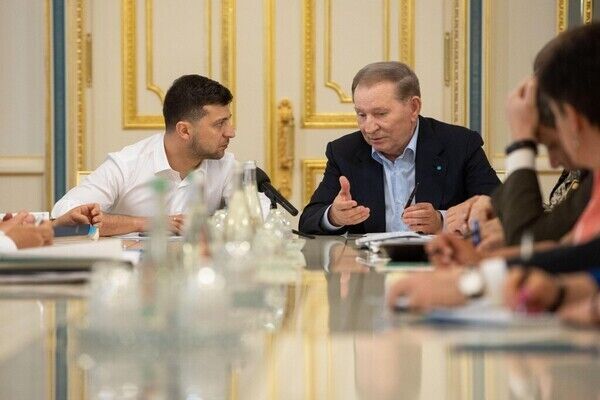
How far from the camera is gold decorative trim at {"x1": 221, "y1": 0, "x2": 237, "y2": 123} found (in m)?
5.58

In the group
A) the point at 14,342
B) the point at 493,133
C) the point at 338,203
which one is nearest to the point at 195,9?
the point at 493,133

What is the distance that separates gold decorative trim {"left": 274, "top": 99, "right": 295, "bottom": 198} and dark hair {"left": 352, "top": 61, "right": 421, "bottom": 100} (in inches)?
55.4

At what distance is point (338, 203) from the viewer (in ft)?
11.8

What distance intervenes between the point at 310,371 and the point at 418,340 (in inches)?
6.5

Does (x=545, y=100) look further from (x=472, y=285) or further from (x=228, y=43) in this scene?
(x=228, y=43)

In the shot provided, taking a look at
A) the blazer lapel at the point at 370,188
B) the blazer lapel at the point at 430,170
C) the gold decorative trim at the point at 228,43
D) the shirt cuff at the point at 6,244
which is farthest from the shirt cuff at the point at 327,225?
the gold decorative trim at the point at 228,43

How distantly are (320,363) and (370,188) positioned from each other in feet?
9.17

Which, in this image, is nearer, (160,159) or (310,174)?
(160,159)

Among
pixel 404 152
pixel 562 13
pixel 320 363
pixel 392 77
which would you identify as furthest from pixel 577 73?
pixel 562 13

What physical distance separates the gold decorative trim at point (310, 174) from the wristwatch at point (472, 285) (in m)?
4.21

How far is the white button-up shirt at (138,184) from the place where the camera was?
4125 mm

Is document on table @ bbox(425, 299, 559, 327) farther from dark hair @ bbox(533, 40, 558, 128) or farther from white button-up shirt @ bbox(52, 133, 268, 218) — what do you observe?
white button-up shirt @ bbox(52, 133, 268, 218)

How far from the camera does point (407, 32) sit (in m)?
5.54

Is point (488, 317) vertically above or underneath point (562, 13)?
underneath
